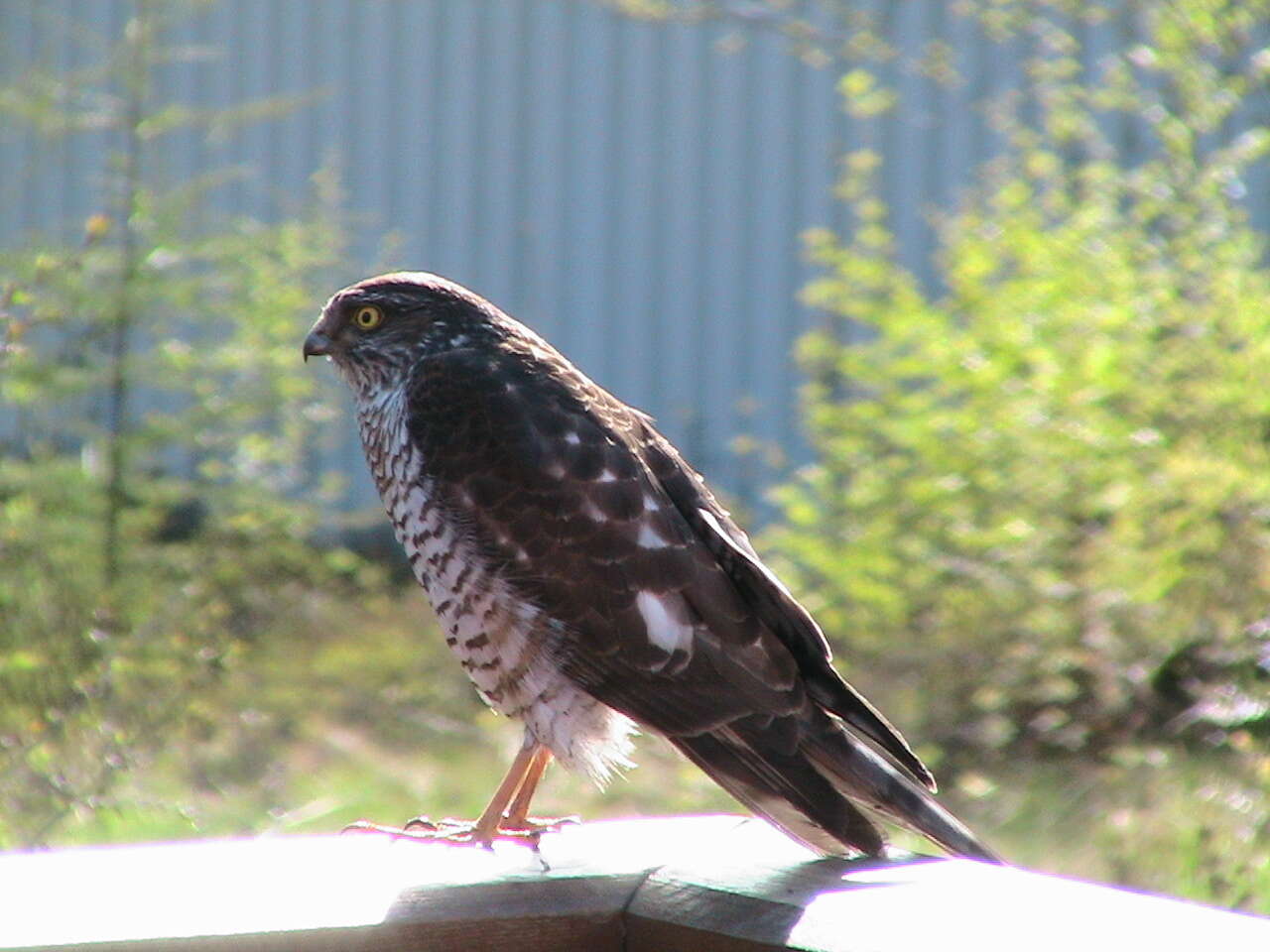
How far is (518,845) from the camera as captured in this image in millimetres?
2182

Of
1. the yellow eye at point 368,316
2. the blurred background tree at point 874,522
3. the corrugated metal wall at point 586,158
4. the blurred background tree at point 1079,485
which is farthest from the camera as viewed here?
the corrugated metal wall at point 586,158

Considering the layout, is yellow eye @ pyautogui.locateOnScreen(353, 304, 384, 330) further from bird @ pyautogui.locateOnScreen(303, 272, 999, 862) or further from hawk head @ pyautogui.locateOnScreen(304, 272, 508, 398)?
bird @ pyautogui.locateOnScreen(303, 272, 999, 862)

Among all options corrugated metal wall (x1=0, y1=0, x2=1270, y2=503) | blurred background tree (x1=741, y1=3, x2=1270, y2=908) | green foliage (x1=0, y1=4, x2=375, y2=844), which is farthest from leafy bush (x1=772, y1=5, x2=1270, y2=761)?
corrugated metal wall (x1=0, y1=0, x2=1270, y2=503)

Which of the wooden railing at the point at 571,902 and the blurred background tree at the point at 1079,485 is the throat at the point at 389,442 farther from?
the blurred background tree at the point at 1079,485

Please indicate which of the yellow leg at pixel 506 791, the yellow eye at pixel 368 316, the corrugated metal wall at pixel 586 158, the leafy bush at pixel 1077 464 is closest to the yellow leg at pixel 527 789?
the yellow leg at pixel 506 791

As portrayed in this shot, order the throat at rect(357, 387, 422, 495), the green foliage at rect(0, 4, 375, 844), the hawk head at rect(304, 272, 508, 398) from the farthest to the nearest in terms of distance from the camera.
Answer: the green foliage at rect(0, 4, 375, 844) → the hawk head at rect(304, 272, 508, 398) → the throat at rect(357, 387, 422, 495)

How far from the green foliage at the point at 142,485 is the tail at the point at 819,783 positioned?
1.34 m

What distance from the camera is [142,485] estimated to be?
516 cm

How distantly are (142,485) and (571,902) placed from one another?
142 inches

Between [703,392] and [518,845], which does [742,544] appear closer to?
[518,845]

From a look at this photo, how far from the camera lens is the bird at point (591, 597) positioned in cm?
233

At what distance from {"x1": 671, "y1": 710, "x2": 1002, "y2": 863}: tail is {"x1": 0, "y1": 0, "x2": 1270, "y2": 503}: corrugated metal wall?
7.47 metres

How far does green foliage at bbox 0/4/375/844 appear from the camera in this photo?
3.77 meters

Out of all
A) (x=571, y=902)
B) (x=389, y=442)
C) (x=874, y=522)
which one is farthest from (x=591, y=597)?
(x=874, y=522)
